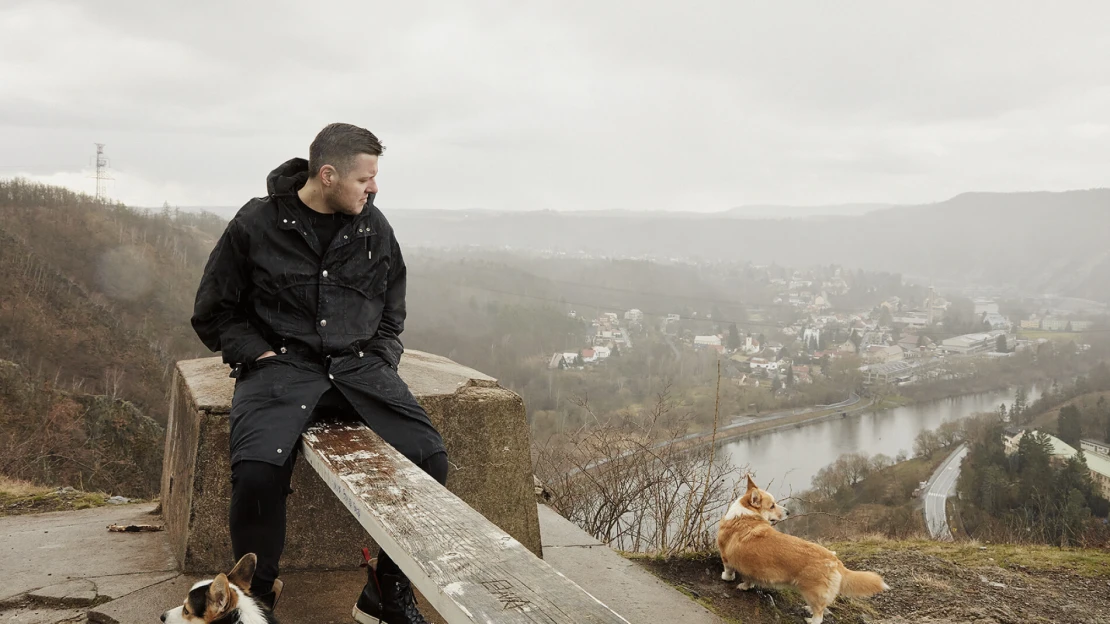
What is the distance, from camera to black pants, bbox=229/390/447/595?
254 centimetres

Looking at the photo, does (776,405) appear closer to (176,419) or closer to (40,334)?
(40,334)

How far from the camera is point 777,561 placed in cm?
361

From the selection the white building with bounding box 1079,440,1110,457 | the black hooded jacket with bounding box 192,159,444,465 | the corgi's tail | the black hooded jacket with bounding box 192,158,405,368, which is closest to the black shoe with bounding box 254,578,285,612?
the black hooded jacket with bounding box 192,159,444,465

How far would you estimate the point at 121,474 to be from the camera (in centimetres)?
2378

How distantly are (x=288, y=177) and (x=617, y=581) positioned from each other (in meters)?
2.29

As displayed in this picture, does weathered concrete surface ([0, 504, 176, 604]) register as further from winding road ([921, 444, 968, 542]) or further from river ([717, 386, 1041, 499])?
river ([717, 386, 1041, 499])

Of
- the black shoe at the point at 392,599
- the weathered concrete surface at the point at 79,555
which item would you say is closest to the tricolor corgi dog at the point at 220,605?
the black shoe at the point at 392,599

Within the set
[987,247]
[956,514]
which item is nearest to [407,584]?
[956,514]

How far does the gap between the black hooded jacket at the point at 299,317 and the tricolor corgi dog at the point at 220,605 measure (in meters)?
0.63

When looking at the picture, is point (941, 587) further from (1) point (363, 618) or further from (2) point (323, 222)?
(2) point (323, 222)

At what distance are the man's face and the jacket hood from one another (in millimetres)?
171

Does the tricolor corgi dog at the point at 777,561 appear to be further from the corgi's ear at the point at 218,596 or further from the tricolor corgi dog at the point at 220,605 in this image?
the corgi's ear at the point at 218,596

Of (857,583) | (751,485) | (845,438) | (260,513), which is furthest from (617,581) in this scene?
(845,438)

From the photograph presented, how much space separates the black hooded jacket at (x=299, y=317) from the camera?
2.86m
